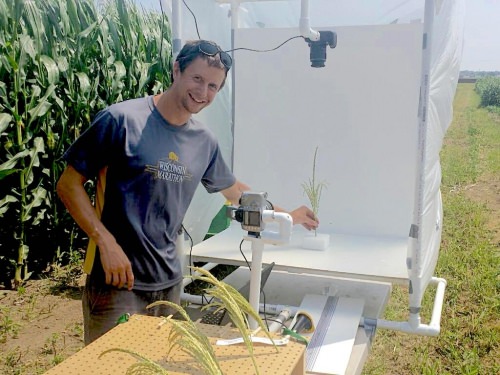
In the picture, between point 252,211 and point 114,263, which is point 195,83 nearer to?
point 252,211

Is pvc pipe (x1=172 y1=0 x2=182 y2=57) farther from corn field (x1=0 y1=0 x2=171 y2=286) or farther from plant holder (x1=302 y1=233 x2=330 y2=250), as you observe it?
plant holder (x1=302 y1=233 x2=330 y2=250)

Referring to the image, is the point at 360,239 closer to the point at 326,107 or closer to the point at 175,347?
the point at 326,107

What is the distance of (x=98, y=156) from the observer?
2104mm

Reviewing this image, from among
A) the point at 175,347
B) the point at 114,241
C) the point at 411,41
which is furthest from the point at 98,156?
the point at 411,41

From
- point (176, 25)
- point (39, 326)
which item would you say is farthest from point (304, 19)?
point (39, 326)

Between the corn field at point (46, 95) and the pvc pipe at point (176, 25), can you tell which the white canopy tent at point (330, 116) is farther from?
the corn field at point (46, 95)

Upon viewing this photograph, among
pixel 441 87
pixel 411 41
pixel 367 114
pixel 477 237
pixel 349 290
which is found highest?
pixel 411 41

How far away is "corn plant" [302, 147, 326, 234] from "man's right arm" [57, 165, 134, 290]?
1934mm

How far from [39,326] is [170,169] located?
197cm

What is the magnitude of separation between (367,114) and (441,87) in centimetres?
124

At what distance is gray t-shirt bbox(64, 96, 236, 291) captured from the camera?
211 centimetres

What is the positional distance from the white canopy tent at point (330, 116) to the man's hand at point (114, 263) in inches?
50.6

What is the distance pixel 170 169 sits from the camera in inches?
87.2

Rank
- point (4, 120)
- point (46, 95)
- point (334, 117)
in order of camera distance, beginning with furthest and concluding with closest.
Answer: point (334, 117) → point (46, 95) → point (4, 120)
